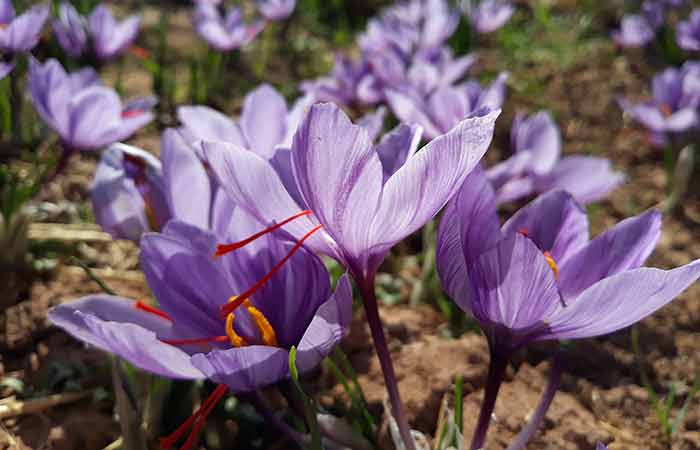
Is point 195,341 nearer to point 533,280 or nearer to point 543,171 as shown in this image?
point 533,280

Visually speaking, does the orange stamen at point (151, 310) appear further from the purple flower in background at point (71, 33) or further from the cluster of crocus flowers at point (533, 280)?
the purple flower in background at point (71, 33)

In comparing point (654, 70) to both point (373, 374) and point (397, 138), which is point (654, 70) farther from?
point (397, 138)

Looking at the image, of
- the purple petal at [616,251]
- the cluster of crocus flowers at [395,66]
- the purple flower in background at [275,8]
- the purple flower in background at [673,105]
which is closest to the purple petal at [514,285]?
the purple petal at [616,251]

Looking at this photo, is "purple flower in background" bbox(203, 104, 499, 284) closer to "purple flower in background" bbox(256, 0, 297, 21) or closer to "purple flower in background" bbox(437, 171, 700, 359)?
"purple flower in background" bbox(437, 171, 700, 359)

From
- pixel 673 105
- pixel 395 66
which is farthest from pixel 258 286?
pixel 673 105

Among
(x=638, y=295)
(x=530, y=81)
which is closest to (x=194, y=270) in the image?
(x=638, y=295)

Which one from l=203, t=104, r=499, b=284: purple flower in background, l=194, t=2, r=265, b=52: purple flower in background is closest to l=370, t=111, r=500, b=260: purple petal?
l=203, t=104, r=499, b=284: purple flower in background
